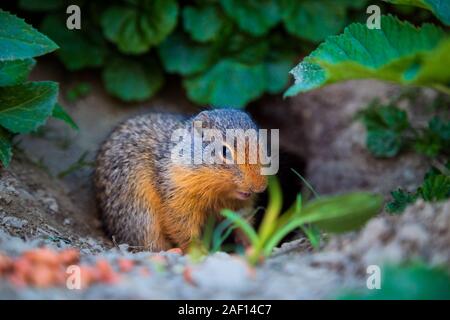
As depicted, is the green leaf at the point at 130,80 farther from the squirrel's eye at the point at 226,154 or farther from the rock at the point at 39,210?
the squirrel's eye at the point at 226,154

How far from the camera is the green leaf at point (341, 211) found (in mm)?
3830

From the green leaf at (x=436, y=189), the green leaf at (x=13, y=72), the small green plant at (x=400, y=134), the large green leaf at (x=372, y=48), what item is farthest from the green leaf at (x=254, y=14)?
the green leaf at (x=436, y=189)

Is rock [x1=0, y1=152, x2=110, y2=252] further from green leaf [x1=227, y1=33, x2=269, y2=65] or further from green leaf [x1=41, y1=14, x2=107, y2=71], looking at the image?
green leaf [x1=227, y1=33, x2=269, y2=65]

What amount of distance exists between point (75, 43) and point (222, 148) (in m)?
3.57

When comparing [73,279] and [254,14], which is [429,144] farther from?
[73,279]

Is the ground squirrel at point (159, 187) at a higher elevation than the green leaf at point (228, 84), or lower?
lower

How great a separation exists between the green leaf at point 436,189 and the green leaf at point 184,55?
13.1ft

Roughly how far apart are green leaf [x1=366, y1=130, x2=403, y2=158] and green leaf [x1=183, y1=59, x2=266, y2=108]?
60.7 inches

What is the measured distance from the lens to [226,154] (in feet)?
16.9

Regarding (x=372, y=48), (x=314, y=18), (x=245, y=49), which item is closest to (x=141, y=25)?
(x=245, y=49)

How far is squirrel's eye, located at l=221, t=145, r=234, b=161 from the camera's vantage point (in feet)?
16.8

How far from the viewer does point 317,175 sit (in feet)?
26.4

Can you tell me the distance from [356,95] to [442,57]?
16.3 feet

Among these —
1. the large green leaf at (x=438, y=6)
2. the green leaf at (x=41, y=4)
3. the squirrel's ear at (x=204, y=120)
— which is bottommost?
the squirrel's ear at (x=204, y=120)
